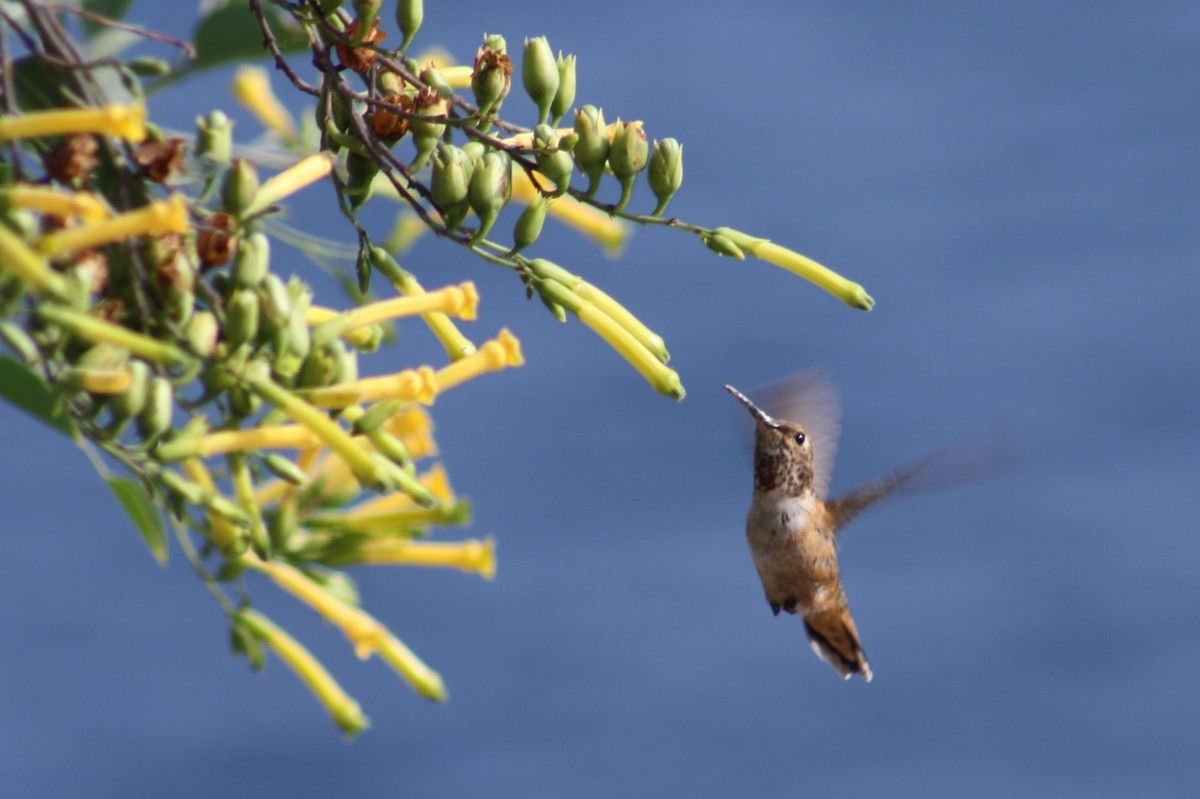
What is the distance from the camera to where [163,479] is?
143 cm

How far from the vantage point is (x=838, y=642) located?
9.55ft

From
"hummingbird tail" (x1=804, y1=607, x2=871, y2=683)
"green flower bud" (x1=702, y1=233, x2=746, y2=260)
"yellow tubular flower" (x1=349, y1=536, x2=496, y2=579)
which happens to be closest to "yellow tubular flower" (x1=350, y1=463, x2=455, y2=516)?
"yellow tubular flower" (x1=349, y1=536, x2=496, y2=579)

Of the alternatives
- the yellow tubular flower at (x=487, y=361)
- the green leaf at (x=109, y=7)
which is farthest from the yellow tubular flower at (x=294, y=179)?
the green leaf at (x=109, y=7)

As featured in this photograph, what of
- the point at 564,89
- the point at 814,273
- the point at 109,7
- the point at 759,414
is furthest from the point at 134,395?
the point at 759,414

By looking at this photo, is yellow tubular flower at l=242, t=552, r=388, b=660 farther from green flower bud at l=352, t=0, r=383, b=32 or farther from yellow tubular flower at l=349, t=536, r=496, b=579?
green flower bud at l=352, t=0, r=383, b=32

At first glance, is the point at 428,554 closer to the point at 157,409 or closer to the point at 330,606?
the point at 330,606

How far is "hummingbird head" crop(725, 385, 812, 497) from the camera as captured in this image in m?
2.58

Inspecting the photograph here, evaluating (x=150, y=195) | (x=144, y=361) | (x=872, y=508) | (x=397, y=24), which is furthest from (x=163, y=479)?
(x=872, y=508)

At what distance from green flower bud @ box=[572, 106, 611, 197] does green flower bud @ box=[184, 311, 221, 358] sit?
1.49 feet

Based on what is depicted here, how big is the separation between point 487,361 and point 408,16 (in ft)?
1.29

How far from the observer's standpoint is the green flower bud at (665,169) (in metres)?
1.73

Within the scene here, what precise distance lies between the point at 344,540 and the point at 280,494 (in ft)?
0.38

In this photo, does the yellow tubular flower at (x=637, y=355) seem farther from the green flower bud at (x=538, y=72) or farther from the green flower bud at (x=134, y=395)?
the green flower bud at (x=134, y=395)

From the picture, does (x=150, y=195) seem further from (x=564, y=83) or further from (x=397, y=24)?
(x=564, y=83)
